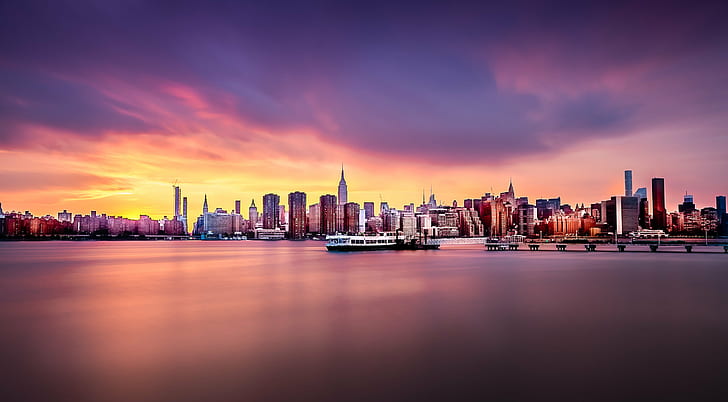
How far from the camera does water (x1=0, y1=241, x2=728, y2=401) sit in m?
15.9

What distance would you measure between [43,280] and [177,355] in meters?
45.3

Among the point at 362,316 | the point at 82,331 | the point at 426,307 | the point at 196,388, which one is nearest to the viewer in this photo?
the point at 196,388

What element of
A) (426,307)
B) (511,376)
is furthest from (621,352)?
(426,307)

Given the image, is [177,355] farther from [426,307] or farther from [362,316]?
[426,307]

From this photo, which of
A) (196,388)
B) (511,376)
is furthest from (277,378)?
(511,376)

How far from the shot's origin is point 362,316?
29.4m

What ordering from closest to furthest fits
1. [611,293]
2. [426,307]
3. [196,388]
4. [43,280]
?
[196,388] → [426,307] → [611,293] → [43,280]

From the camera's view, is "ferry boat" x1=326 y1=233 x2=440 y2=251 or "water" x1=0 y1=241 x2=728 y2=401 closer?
"water" x1=0 y1=241 x2=728 y2=401

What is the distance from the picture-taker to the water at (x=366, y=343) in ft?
52.0

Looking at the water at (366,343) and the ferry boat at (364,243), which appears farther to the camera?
the ferry boat at (364,243)

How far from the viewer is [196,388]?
15750mm

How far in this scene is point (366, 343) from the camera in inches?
877

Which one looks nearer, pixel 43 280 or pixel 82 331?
pixel 82 331

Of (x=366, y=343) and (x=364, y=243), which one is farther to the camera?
(x=364, y=243)
